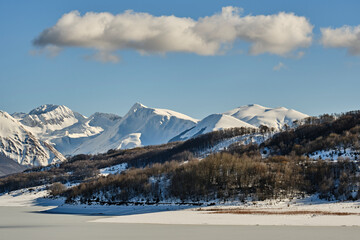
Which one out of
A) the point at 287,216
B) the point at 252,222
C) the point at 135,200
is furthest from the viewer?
the point at 135,200

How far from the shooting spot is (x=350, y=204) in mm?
98938

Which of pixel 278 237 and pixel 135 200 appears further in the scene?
pixel 135 200

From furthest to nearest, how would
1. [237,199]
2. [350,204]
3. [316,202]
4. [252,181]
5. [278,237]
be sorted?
[252,181] < [237,199] < [316,202] < [350,204] < [278,237]

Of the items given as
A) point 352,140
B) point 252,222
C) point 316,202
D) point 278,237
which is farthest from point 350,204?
point 352,140

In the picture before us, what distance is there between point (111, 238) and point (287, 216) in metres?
36.0

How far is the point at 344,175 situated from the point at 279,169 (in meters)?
18.7

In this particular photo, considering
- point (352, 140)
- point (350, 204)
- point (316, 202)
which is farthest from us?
point (352, 140)

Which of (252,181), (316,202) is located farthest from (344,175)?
(252,181)

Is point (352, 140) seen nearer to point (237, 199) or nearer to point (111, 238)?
point (237, 199)

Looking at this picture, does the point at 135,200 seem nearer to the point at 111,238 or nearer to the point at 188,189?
the point at 188,189

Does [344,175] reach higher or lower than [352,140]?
lower

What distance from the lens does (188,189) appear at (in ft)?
427

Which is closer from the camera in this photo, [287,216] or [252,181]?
[287,216]

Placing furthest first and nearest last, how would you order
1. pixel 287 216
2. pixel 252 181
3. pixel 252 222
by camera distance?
pixel 252 181
pixel 287 216
pixel 252 222
